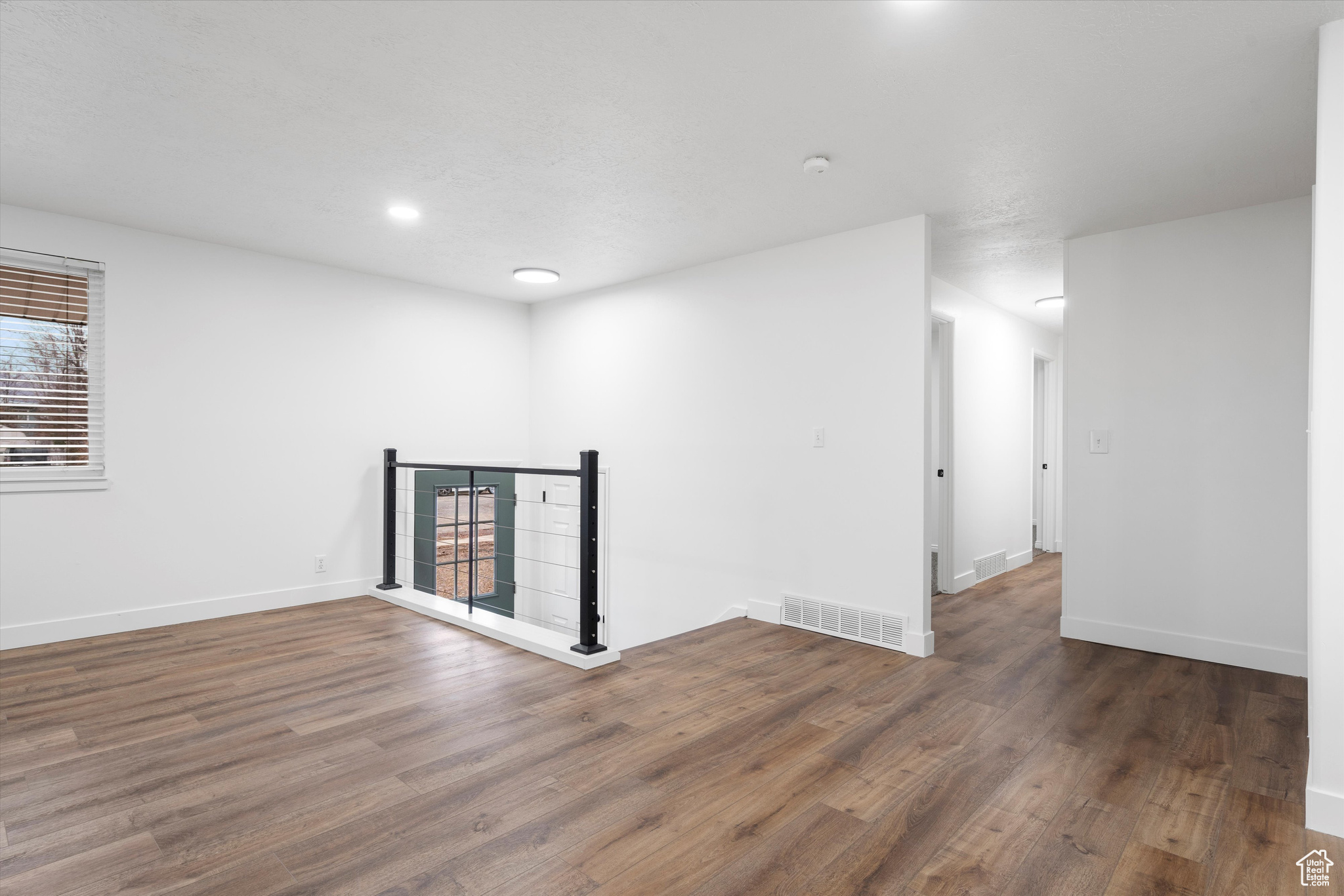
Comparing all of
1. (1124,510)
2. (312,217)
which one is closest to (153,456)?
(312,217)

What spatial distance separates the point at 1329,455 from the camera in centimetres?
187

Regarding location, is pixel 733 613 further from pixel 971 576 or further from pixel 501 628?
pixel 971 576

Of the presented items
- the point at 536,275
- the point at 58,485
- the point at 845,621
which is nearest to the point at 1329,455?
the point at 845,621

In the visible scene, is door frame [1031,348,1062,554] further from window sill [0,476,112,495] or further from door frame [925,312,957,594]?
window sill [0,476,112,495]

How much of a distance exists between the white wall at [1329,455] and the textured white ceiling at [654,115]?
0.97 ft

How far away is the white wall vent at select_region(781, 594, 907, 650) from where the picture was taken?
3.60 meters

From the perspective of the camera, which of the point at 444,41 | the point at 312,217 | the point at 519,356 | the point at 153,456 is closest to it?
the point at 444,41

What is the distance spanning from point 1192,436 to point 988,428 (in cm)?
216

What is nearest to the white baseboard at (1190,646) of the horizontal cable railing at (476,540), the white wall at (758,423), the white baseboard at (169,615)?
the white wall at (758,423)

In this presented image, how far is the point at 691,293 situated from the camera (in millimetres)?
4660

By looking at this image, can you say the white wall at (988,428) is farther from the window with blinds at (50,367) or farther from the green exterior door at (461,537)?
the window with blinds at (50,367)

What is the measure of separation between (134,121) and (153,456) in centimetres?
215

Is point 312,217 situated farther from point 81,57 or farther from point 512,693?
point 512,693

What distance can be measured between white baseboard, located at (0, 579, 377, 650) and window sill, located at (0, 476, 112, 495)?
70cm
